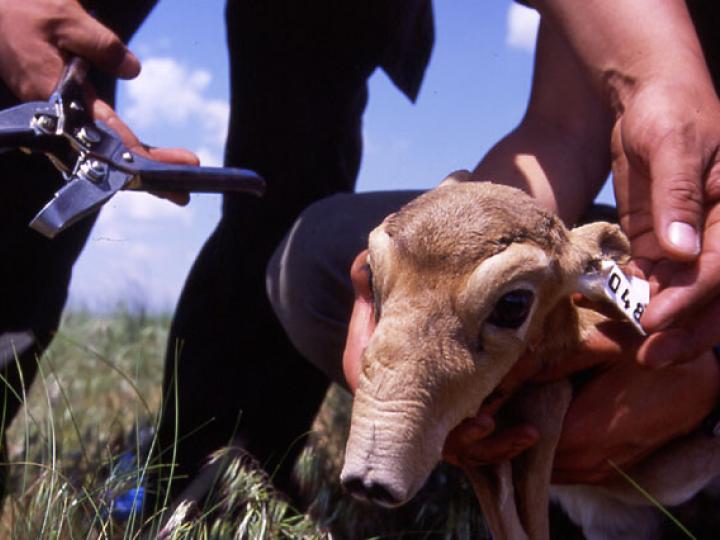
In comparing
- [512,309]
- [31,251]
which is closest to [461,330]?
[512,309]

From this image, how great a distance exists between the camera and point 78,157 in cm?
232

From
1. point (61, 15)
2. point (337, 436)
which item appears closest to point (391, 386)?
point (61, 15)

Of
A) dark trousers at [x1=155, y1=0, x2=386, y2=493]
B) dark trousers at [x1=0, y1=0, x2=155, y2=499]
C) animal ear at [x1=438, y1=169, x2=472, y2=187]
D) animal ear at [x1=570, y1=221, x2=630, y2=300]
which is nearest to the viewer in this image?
animal ear at [x1=570, y1=221, x2=630, y2=300]

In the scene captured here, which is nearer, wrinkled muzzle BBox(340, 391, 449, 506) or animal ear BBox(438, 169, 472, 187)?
wrinkled muzzle BBox(340, 391, 449, 506)

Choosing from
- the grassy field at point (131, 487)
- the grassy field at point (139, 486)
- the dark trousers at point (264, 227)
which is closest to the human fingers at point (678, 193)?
the grassy field at point (139, 486)

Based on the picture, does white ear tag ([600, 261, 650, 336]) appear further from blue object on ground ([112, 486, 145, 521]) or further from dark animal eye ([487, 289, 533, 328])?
blue object on ground ([112, 486, 145, 521])

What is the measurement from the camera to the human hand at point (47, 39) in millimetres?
2344

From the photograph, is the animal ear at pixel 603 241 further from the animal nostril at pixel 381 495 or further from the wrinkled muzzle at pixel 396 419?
the animal nostril at pixel 381 495

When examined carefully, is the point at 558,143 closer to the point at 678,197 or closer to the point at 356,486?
the point at 678,197

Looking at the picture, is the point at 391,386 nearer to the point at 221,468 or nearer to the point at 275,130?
the point at 221,468

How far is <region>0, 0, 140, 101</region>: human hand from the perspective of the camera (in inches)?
92.3

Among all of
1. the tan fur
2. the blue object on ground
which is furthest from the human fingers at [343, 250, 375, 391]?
the blue object on ground

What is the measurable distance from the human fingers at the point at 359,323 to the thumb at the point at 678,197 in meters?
0.72

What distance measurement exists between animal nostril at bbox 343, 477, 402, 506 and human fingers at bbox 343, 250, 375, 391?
1.82ft
